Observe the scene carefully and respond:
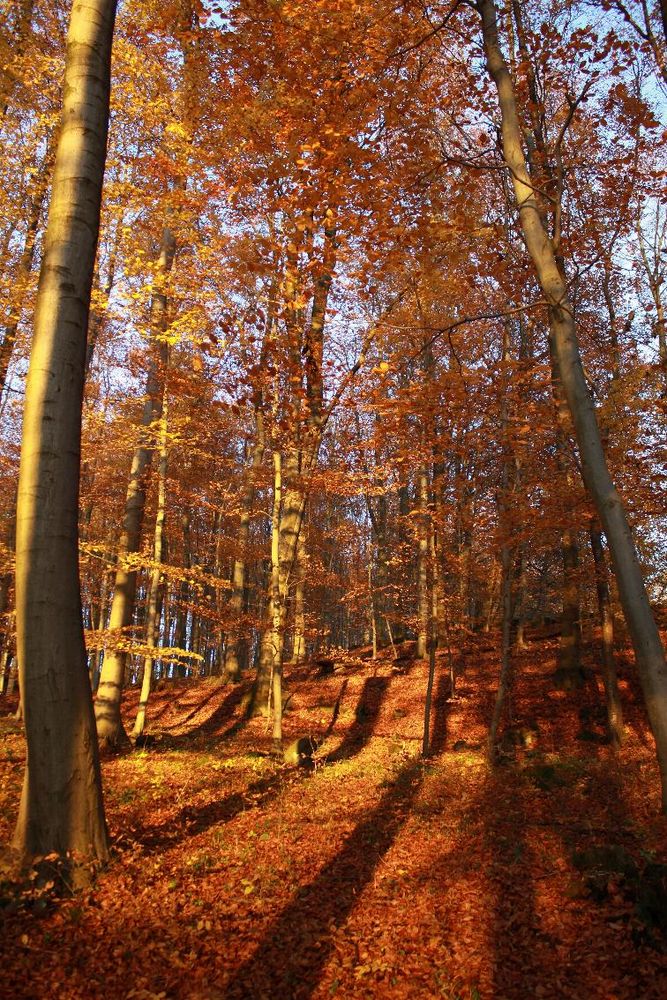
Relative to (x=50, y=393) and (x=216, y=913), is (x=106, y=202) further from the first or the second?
(x=216, y=913)

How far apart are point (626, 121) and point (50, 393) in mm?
9264

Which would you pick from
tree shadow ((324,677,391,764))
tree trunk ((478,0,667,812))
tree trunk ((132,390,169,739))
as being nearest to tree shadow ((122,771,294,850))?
A: tree shadow ((324,677,391,764))

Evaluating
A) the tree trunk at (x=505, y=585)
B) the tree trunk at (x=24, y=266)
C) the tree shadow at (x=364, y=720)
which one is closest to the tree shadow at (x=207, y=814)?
the tree shadow at (x=364, y=720)

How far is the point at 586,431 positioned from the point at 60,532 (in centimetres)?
508

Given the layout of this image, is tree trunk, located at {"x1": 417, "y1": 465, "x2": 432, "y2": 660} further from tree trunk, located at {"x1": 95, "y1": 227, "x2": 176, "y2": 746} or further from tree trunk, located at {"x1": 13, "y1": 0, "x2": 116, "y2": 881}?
tree trunk, located at {"x1": 13, "y1": 0, "x2": 116, "y2": 881}

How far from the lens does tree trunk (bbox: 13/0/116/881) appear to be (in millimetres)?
4121

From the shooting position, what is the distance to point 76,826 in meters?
4.21

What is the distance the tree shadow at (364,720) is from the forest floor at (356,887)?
1317mm

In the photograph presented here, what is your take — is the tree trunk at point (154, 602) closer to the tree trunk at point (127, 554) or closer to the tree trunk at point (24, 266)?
the tree trunk at point (127, 554)

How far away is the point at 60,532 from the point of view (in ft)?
14.0

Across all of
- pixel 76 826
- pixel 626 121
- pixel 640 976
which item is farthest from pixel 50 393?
pixel 626 121

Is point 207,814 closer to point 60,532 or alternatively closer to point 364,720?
point 60,532

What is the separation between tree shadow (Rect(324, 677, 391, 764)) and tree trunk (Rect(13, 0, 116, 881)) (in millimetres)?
7384

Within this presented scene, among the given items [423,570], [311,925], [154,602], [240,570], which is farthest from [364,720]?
[311,925]
